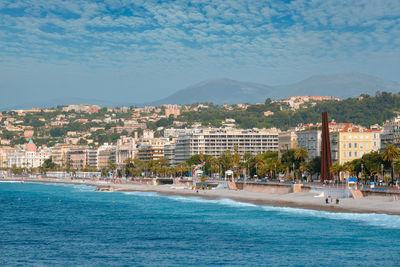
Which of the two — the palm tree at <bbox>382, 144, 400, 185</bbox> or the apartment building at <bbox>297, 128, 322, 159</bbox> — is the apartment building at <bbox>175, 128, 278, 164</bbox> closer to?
the apartment building at <bbox>297, 128, 322, 159</bbox>

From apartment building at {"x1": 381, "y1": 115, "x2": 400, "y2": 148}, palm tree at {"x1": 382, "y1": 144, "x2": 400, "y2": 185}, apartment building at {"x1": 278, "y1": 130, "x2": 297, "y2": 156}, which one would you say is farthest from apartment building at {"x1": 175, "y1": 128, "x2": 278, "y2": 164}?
palm tree at {"x1": 382, "y1": 144, "x2": 400, "y2": 185}

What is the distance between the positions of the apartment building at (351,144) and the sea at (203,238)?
42.1 metres

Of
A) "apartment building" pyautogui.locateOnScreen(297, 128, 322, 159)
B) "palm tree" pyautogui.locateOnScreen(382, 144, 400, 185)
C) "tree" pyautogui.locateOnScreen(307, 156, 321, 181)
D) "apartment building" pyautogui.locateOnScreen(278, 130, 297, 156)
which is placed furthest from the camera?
"apartment building" pyautogui.locateOnScreen(278, 130, 297, 156)

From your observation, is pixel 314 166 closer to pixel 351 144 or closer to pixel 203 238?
pixel 351 144

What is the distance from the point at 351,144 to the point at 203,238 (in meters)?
69.9

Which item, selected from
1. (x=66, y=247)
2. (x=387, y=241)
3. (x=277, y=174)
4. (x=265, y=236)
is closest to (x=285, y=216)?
(x=265, y=236)

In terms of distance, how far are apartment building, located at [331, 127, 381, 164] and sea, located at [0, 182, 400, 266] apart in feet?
138

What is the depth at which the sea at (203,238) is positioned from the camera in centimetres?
4472

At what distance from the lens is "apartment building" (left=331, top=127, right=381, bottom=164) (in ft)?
390

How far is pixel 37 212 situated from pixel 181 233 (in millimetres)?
31674

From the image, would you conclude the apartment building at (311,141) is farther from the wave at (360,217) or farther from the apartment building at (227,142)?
the apartment building at (227,142)

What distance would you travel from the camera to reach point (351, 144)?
11925 centimetres

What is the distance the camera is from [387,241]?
49.8 meters

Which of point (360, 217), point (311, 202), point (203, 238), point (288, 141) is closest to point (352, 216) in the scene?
point (360, 217)
